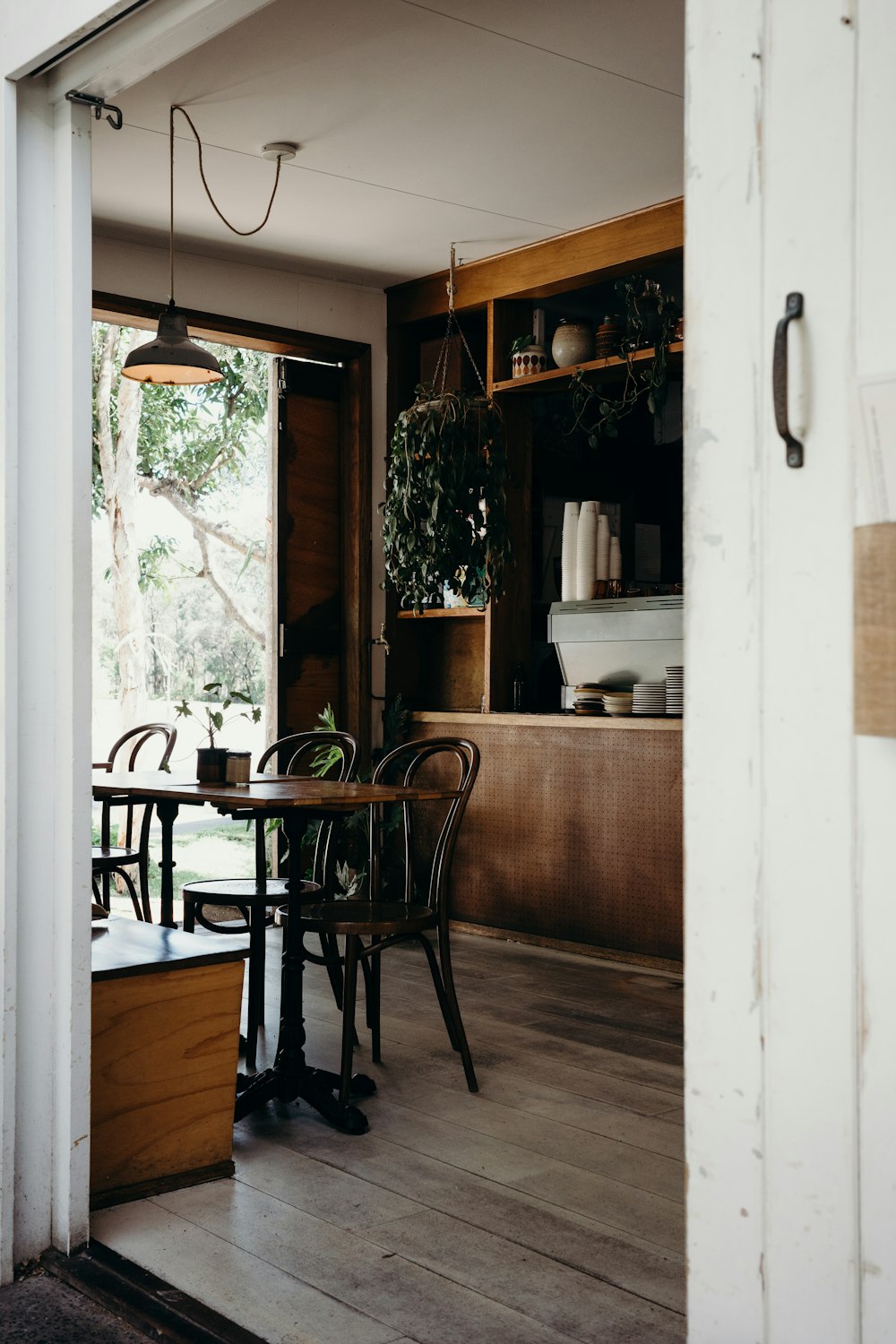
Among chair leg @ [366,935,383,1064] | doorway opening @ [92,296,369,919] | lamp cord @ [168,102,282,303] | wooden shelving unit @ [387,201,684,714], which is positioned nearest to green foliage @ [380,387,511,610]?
wooden shelving unit @ [387,201,684,714]

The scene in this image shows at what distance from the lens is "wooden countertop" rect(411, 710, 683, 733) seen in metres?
5.04

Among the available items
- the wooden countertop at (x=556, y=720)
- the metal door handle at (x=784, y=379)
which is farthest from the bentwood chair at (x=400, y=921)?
the metal door handle at (x=784, y=379)

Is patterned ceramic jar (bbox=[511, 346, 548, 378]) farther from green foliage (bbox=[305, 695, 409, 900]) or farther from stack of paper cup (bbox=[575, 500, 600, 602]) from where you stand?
green foliage (bbox=[305, 695, 409, 900])

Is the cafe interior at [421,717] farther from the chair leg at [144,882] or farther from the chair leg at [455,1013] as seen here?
the chair leg at [144,882]

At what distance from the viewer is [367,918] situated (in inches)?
134

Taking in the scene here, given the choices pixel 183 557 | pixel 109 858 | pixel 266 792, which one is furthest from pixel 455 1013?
pixel 183 557

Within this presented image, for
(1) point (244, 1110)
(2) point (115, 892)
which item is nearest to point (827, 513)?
(1) point (244, 1110)

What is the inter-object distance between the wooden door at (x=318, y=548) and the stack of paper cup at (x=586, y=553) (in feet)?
3.76

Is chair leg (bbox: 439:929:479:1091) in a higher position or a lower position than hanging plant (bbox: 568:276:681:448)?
lower

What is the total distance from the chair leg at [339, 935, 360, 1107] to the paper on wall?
228 centimetres

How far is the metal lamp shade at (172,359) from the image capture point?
4117 millimetres

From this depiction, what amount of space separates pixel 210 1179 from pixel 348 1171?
30cm

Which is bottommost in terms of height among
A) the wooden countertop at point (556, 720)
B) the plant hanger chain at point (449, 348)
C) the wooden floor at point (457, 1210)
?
the wooden floor at point (457, 1210)

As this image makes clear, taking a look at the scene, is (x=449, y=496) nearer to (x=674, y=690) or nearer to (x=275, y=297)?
(x=674, y=690)
